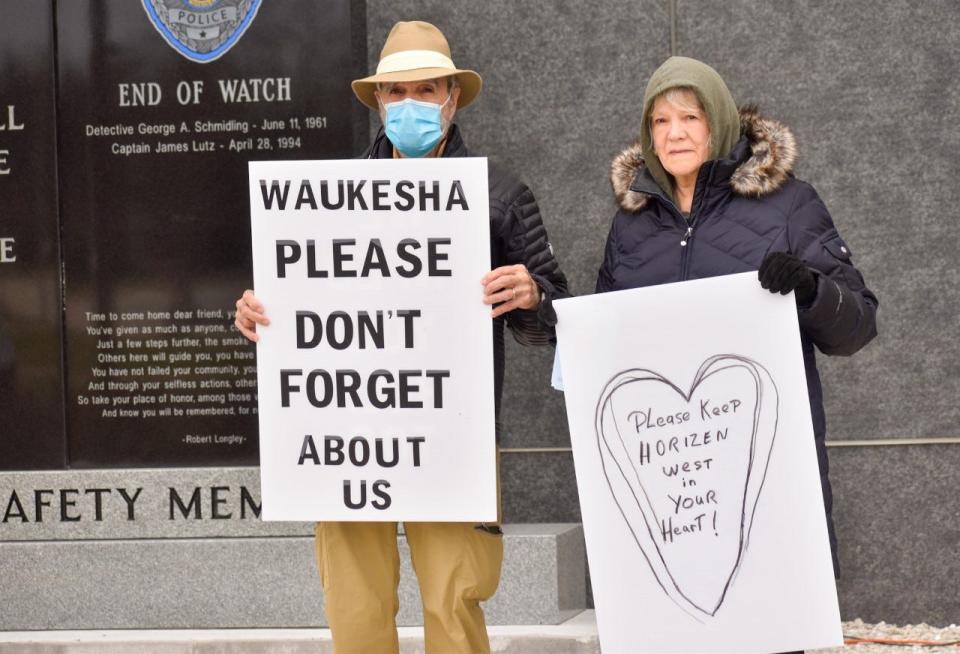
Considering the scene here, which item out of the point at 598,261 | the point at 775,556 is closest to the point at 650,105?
the point at 775,556

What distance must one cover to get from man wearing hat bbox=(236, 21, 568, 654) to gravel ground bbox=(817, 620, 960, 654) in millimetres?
2384

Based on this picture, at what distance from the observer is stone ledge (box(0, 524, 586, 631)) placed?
543cm

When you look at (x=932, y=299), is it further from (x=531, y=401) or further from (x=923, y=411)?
(x=531, y=401)

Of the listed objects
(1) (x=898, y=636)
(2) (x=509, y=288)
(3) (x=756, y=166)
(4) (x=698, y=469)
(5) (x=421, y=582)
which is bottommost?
(1) (x=898, y=636)

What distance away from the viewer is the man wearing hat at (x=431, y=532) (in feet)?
11.3

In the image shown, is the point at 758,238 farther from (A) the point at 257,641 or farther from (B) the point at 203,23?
(B) the point at 203,23

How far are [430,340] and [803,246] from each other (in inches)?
36.2

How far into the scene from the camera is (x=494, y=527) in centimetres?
352

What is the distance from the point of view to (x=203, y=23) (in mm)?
5676

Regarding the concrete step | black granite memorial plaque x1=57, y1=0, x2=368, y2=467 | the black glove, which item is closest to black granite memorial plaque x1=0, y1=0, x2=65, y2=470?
black granite memorial plaque x1=57, y1=0, x2=368, y2=467

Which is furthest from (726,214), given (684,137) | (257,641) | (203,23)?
(203,23)

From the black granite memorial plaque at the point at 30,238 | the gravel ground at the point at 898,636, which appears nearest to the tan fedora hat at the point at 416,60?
the black granite memorial plaque at the point at 30,238

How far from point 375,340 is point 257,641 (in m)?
2.26

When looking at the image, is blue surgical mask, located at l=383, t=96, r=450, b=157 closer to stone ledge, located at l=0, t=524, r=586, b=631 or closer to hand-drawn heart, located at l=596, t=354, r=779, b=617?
hand-drawn heart, located at l=596, t=354, r=779, b=617
